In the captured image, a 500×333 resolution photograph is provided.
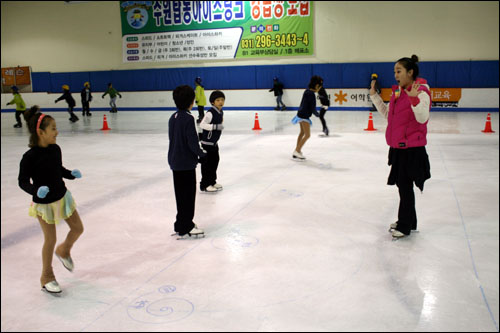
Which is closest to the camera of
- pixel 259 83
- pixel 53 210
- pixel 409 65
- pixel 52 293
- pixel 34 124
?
pixel 34 124

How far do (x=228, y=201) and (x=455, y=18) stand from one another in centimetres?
1649

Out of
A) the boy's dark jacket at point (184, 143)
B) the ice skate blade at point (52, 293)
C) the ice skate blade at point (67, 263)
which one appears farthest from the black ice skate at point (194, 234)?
the ice skate blade at point (52, 293)

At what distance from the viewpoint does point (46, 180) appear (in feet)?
11.5

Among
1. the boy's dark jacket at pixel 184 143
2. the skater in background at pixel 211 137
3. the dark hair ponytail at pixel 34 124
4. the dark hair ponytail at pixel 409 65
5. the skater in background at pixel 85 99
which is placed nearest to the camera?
the dark hair ponytail at pixel 34 124

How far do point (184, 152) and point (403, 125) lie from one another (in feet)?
7.36

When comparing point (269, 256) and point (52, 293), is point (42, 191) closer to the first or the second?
point (52, 293)

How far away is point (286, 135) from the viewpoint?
13.1 m

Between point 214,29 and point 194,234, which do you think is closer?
point 194,234

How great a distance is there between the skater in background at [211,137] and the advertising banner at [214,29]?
657 inches

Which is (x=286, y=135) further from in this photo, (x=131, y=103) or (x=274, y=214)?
(x=131, y=103)

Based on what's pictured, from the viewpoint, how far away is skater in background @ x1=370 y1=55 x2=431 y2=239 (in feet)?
14.0

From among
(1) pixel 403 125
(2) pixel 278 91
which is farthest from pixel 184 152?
(2) pixel 278 91

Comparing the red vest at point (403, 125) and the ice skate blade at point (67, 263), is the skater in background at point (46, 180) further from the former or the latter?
the red vest at point (403, 125)

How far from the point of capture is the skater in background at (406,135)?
4.27 m
